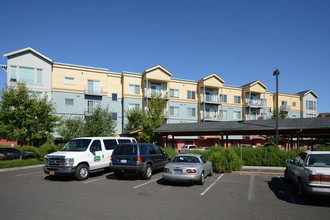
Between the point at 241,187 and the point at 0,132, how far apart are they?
17.4 meters

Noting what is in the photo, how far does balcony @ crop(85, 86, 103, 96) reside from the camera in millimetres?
36406

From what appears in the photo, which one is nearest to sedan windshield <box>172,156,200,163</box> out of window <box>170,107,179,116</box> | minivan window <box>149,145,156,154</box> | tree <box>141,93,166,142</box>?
minivan window <box>149,145,156,154</box>

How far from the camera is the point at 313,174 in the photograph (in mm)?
7566

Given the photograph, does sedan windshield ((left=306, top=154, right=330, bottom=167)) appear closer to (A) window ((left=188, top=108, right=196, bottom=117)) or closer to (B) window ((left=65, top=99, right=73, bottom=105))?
(B) window ((left=65, top=99, right=73, bottom=105))

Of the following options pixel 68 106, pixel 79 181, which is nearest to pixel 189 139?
pixel 68 106

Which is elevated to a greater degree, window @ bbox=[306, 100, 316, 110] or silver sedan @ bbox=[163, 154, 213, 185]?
window @ bbox=[306, 100, 316, 110]

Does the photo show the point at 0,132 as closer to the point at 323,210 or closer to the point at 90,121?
the point at 90,121

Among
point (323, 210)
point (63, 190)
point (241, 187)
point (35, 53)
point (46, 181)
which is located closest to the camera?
point (323, 210)

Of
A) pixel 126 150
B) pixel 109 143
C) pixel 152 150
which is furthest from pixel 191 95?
pixel 126 150

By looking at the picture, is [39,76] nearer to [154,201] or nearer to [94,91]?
[94,91]

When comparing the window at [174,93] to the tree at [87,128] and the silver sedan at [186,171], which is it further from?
the silver sedan at [186,171]

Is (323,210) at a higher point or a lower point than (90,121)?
lower

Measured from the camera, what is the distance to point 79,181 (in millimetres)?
12023

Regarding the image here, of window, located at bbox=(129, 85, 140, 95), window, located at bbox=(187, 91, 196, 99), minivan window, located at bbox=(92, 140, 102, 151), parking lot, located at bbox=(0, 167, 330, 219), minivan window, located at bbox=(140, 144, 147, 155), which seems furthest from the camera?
window, located at bbox=(187, 91, 196, 99)
